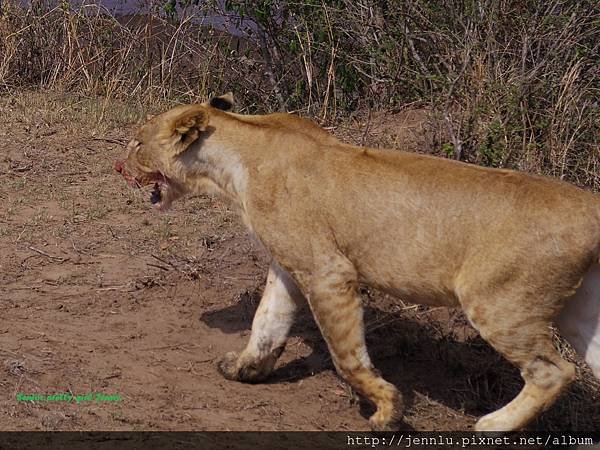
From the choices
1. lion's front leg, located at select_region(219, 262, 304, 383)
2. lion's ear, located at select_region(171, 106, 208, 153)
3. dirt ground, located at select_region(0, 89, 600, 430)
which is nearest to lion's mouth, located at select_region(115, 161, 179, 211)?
lion's ear, located at select_region(171, 106, 208, 153)

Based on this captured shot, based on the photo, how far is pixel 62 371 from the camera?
A: 6.34 meters

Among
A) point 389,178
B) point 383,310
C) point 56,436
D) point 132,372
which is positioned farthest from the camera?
point 383,310

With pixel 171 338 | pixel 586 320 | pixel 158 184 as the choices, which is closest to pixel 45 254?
pixel 171 338

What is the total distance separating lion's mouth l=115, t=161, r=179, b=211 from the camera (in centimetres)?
669

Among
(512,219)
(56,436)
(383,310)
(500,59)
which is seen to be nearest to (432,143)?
(500,59)

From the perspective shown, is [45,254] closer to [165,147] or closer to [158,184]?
[158,184]

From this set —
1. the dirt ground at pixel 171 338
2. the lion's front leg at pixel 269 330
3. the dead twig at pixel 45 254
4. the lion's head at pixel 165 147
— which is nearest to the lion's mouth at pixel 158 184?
the lion's head at pixel 165 147

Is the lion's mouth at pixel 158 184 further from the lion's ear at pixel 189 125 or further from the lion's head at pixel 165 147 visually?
the lion's ear at pixel 189 125

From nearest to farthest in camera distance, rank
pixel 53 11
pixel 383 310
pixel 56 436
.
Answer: pixel 56 436
pixel 383 310
pixel 53 11

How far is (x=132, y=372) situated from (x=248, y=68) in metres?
6.49

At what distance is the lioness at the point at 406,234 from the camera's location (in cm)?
562

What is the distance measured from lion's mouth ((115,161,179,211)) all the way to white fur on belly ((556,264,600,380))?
2.38 meters

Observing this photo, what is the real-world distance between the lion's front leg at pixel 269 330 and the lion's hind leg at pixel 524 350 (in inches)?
50.1

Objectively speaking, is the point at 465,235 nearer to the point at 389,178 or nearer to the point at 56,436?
the point at 389,178
